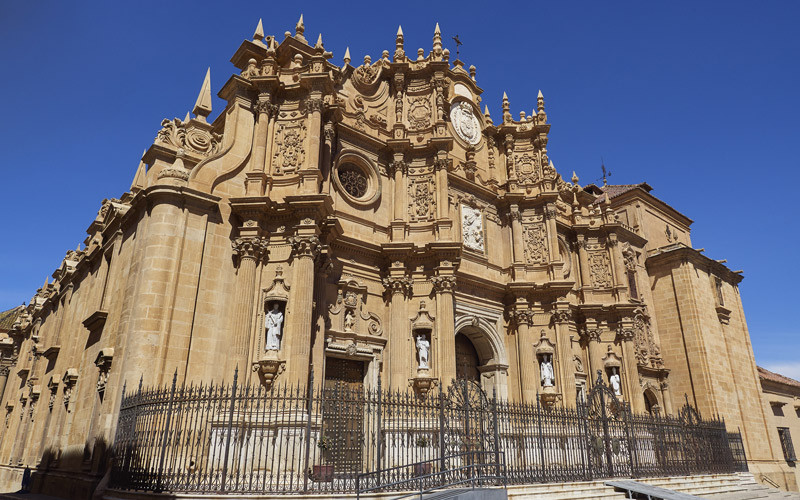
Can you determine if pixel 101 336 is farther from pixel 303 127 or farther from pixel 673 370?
pixel 673 370

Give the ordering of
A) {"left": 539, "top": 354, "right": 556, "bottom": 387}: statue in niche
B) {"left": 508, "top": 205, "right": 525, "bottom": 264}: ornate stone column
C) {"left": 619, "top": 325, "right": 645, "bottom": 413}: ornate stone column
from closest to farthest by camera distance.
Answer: {"left": 539, "top": 354, "right": 556, "bottom": 387}: statue in niche, {"left": 508, "top": 205, "right": 525, "bottom": 264}: ornate stone column, {"left": 619, "top": 325, "right": 645, "bottom": 413}: ornate stone column

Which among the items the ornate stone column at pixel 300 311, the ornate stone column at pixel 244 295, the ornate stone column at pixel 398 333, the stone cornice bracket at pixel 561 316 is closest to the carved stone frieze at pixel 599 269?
the stone cornice bracket at pixel 561 316

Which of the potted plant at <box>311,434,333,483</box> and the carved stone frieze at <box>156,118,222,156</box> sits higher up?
the carved stone frieze at <box>156,118,222,156</box>

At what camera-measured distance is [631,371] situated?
25000 millimetres

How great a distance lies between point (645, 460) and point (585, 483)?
4.00m

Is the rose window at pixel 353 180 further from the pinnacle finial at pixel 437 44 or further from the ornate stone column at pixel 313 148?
the pinnacle finial at pixel 437 44

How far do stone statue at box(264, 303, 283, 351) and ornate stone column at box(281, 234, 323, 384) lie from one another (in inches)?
7.0

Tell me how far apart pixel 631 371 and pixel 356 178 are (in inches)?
617

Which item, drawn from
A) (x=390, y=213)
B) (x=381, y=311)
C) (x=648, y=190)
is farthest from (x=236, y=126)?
(x=648, y=190)

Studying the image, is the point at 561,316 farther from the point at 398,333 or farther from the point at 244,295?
the point at 244,295

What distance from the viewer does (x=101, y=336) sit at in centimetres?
1656

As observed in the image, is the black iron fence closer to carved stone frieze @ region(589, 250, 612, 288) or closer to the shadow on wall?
the shadow on wall

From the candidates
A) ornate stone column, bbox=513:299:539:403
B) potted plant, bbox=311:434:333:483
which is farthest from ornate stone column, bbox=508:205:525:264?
potted plant, bbox=311:434:333:483

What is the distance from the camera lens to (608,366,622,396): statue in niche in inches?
946
